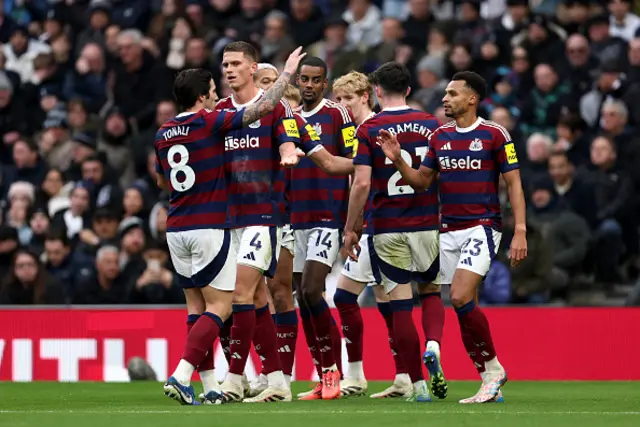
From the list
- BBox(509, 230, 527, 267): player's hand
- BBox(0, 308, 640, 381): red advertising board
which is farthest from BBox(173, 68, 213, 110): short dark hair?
BBox(0, 308, 640, 381): red advertising board

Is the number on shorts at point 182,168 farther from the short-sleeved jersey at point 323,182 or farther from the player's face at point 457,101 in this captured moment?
the player's face at point 457,101

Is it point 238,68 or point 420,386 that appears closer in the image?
point 238,68

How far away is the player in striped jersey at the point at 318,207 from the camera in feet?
39.1

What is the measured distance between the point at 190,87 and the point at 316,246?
79.8 inches

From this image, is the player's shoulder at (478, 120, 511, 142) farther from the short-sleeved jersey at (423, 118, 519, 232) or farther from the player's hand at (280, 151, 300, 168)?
the player's hand at (280, 151, 300, 168)

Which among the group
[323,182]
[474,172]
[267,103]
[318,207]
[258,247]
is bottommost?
[258,247]

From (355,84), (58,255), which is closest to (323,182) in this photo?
(355,84)

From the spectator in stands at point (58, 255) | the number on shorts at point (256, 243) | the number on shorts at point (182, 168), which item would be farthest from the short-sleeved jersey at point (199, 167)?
the spectator in stands at point (58, 255)

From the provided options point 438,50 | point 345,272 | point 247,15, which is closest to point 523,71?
point 438,50

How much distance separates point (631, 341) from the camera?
48.3 feet

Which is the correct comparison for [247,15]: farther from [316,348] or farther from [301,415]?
[301,415]

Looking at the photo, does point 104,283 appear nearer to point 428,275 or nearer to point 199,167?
point 428,275

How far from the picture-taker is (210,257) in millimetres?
10461

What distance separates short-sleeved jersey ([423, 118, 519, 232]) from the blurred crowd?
4700 millimetres
